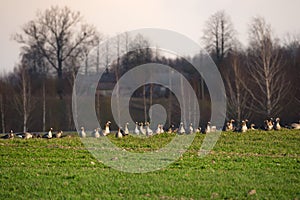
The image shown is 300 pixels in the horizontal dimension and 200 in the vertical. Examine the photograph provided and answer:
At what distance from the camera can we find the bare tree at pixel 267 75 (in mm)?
39594

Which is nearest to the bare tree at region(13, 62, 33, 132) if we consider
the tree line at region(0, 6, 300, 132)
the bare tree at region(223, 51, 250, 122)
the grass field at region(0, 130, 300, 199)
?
the tree line at region(0, 6, 300, 132)

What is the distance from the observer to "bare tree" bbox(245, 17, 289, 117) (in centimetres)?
3959

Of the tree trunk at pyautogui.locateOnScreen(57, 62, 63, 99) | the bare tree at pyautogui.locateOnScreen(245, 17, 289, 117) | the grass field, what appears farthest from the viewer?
the tree trunk at pyautogui.locateOnScreen(57, 62, 63, 99)

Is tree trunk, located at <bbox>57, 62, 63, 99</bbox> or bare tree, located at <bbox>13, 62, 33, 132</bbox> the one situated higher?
tree trunk, located at <bbox>57, 62, 63, 99</bbox>

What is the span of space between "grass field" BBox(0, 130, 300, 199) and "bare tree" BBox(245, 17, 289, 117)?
22.4 meters

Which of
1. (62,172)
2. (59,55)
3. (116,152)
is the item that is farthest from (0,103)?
(62,172)

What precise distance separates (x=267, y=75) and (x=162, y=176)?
29879 millimetres

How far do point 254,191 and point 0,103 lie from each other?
1795 inches

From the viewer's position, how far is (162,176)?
11.7 meters

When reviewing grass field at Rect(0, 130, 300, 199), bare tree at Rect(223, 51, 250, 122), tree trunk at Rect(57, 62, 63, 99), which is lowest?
grass field at Rect(0, 130, 300, 199)

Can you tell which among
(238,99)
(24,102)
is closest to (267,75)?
(238,99)

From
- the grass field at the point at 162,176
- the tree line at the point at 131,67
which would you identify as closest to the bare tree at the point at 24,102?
the tree line at the point at 131,67

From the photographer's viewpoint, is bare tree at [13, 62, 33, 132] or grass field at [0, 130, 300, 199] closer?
grass field at [0, 130, 300, 199]

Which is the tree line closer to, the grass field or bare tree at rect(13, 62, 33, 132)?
bare tree at rect(13, 62, 33, 132)
